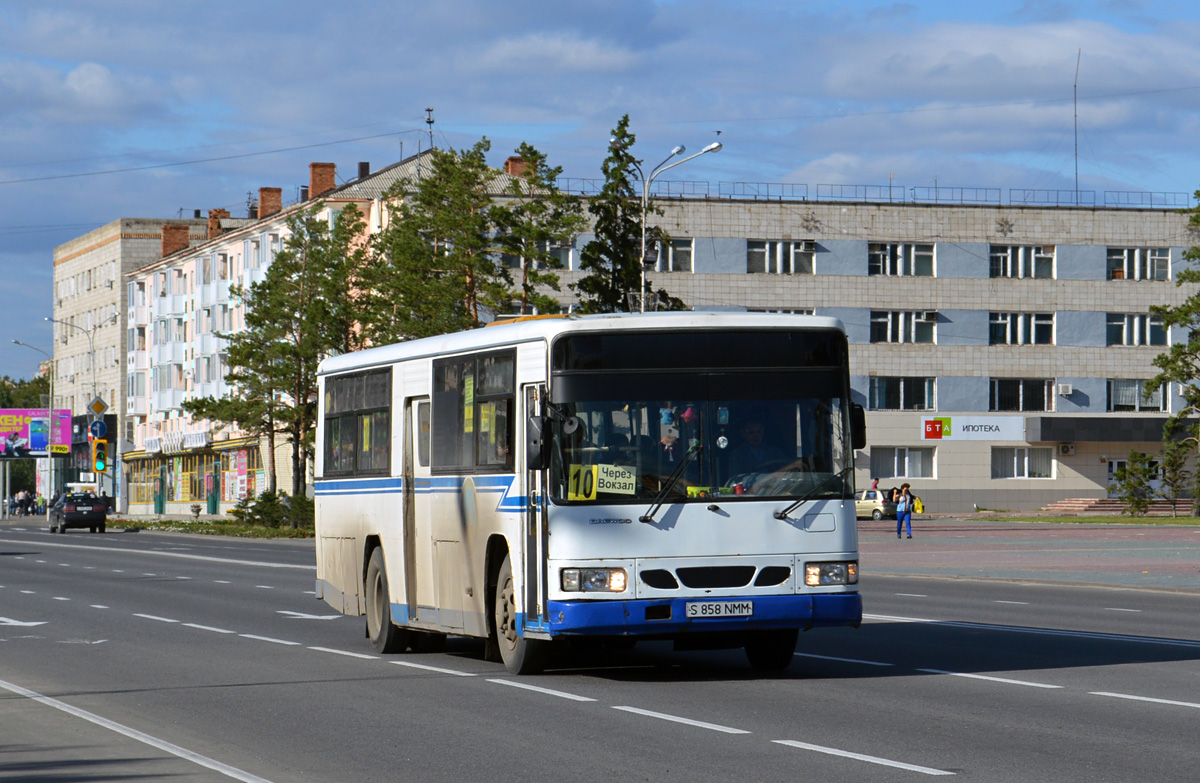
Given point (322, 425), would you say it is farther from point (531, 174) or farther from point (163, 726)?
point (531, 174)

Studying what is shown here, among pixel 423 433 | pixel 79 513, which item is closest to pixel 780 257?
pixel 79 513

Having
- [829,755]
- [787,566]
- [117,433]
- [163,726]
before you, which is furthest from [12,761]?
[117,433]

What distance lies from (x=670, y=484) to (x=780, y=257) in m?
68.2

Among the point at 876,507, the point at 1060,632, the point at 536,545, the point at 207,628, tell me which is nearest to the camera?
the point at 536,545

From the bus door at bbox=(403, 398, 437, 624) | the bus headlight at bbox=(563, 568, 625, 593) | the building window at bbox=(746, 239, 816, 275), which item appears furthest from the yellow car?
the bus headlight at bbox=(563, 568, 625, 593)

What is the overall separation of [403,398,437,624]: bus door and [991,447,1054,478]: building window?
67479mm

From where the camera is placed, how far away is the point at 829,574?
13.3 m

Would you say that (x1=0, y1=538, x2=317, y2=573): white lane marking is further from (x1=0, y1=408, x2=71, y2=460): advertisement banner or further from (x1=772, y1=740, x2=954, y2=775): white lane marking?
(x1=0, y1=408, x2=71, y2=460): advertisement banner

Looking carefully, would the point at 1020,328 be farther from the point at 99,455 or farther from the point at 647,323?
the point at 647,323

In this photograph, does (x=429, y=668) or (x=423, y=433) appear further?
(x=423, y=433)

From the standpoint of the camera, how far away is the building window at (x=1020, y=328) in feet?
269

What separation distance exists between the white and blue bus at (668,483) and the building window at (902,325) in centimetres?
6784

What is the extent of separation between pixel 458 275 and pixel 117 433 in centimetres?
7265

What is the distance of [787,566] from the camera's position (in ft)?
43.3
